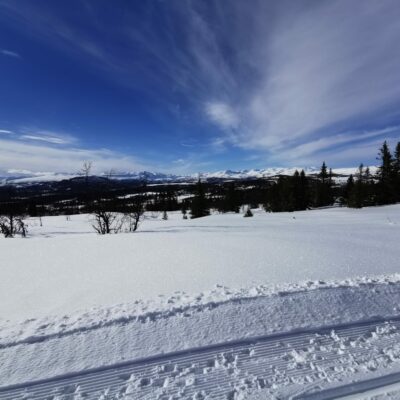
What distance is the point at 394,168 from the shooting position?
3906 centimetres

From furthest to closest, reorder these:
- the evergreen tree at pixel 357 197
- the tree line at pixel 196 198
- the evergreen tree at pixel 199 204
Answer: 1. the evergreen tree at pixel 199 204
2. the evergreen tree at pixel 357 197
3. the tree line at pixel 196 198

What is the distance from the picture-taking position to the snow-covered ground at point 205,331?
3123 mm

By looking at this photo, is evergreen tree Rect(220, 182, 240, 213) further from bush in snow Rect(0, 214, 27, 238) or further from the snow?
the snow

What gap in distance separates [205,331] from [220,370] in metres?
0.69

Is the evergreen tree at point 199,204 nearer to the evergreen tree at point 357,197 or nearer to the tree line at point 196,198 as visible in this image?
the tree line at point 196,198

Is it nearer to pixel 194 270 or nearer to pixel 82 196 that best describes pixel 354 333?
pixel 194 270

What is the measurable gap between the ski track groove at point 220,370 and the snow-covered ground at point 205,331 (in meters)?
0.01

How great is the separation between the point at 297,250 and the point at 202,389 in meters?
6.59

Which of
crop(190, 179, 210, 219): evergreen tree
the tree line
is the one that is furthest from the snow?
crop(190, 179, 210, 219): evergreen tree

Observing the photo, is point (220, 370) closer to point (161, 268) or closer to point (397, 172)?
point (161, 268)

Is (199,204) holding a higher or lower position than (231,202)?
lower

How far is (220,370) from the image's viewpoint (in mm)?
3322

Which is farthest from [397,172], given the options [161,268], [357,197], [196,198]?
[161,268]

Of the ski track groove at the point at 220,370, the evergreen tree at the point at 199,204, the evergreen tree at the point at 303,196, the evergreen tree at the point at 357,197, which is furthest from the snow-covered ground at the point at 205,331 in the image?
the evergreen tree at the point at 199,204
